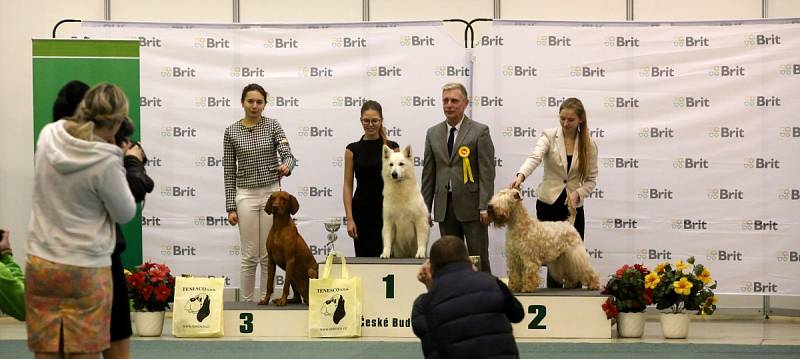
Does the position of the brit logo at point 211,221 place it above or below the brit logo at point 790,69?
below

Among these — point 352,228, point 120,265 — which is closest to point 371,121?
point 352,228

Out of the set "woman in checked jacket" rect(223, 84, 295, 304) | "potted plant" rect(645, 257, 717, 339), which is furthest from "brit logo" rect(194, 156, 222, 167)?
"potted plant" rect(645, 257, 717, 339)

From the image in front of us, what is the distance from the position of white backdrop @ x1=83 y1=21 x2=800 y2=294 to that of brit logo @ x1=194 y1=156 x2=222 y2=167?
0.01 m

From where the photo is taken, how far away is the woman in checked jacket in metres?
6.62

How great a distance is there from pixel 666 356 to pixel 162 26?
4374 mm

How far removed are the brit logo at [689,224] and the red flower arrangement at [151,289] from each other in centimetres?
368

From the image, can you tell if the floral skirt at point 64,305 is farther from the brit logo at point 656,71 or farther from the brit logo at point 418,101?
the brit logo at point 656,71

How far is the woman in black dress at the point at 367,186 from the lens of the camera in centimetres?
668

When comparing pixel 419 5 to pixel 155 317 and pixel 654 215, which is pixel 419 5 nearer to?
pixel 654 215

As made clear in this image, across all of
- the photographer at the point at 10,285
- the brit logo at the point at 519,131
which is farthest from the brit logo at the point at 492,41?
the photographer at the point at 10,285

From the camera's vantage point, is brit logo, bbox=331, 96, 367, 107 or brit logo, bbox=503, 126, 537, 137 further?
brit logo, bbox=331, 96, 367, 107

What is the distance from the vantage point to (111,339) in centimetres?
343

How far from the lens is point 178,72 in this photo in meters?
7.62

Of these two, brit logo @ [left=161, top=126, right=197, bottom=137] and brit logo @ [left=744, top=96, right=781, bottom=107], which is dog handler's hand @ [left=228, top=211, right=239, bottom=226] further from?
brit logo @ [left=744, top=96, right=781, bottom=107]
